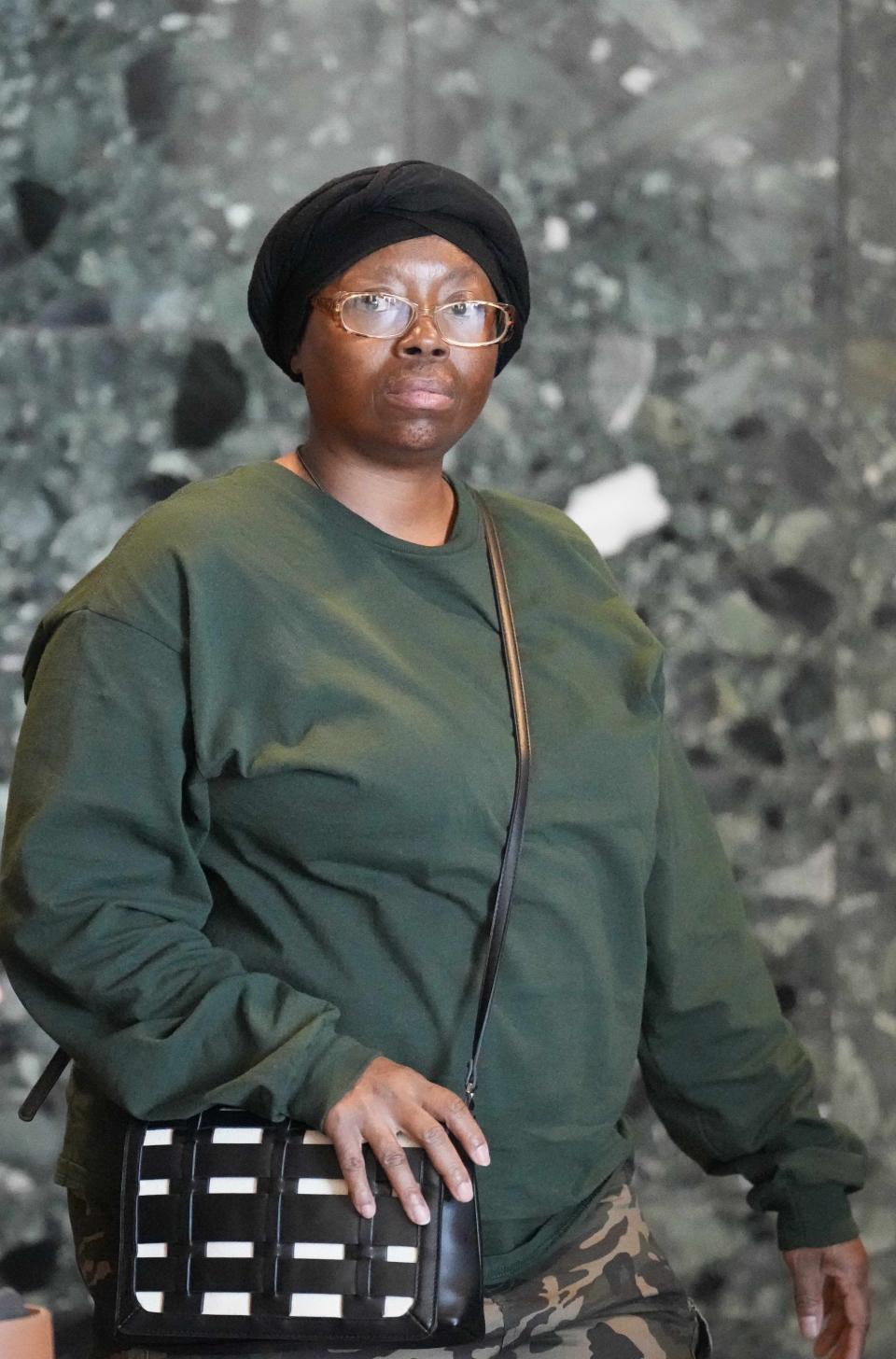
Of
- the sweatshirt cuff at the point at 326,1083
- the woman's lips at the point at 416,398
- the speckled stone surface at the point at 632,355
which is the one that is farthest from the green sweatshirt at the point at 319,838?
the speckled stone surface at the point at 632,355

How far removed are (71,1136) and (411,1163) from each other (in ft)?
1.17

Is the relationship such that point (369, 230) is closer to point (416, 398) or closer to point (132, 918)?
point (416, 398)

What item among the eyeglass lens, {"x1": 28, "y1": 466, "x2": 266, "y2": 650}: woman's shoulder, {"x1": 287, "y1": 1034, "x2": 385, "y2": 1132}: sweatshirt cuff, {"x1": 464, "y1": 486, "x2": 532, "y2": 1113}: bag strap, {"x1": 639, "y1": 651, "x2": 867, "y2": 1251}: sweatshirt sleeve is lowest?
{"x1": 639, "y1": 651, "x2": 867, "y2": 1251}: sweatshirt sleeve

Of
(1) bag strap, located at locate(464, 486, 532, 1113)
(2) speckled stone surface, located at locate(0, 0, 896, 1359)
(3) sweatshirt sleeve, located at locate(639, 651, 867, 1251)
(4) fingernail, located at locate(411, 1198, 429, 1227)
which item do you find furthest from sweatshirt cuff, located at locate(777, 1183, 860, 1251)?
(2) speckled stone surface, located at locate(0, 0, 896, 1359)

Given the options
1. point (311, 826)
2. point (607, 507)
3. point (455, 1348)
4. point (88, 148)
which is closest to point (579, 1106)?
point (455, 1348)

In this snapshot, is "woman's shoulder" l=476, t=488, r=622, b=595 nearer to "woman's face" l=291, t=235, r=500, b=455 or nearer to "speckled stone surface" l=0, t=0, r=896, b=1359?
"woman's face" l=291, t=235, r=500, b=455

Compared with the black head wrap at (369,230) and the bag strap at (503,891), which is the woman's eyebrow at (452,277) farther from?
the bag strap at (503,891)

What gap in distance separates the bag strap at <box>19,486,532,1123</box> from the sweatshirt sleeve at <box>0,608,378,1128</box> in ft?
0.33

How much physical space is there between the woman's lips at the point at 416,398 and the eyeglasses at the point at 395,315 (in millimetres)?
51

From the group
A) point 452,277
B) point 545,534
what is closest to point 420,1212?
point 545,534

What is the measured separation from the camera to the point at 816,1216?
1886mm

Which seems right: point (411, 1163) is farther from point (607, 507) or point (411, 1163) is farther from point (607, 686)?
point (607, 507)

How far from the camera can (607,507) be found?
3055mm

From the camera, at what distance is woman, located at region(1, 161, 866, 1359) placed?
1521mm
